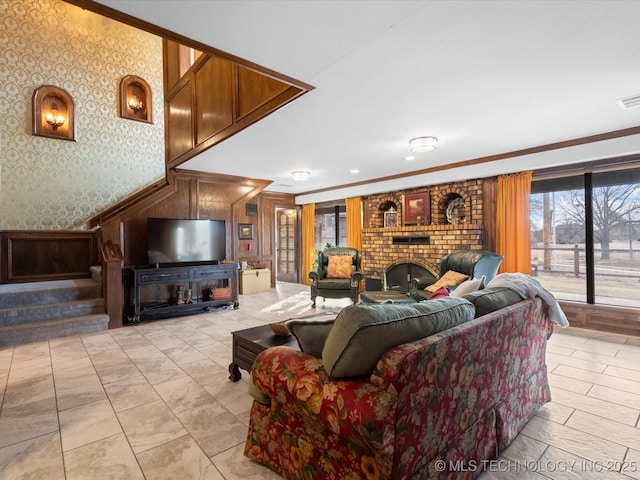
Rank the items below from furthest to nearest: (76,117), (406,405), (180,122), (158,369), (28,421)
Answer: (76,117)
(180,122)
(158,369)
(28,421)
(406,405)

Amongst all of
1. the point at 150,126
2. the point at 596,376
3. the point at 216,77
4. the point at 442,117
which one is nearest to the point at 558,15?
the point at 442,117

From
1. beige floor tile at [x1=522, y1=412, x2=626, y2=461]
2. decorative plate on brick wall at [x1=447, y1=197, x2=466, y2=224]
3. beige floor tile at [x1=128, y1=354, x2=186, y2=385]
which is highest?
decorative plate on brick wall at [x1=447, y1=197, x2=466, y2=224]

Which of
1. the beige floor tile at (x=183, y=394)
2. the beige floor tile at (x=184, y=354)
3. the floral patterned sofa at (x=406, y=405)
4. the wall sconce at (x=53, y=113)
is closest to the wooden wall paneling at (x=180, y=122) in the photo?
the wall sconce at (x=53, y=113)

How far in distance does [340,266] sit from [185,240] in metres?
2.64

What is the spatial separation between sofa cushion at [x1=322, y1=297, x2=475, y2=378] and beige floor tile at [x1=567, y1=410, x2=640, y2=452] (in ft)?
4.91

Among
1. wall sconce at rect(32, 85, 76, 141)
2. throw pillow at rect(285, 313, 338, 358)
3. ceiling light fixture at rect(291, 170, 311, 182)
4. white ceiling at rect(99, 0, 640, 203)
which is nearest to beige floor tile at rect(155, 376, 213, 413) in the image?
throw pillow at rect(285, 313, 338, 358)

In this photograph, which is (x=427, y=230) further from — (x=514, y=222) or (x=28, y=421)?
(x=28, y=421)

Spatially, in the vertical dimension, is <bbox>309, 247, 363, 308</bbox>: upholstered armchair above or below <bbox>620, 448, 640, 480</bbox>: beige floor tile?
above

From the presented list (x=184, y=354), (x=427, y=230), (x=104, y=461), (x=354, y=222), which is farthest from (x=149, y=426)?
(x=354, y=222)

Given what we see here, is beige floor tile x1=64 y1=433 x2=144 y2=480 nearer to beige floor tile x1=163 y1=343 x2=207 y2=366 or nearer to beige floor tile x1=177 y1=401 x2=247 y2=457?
beige floor tile x1=177 y1=401 x2=247 y2=457

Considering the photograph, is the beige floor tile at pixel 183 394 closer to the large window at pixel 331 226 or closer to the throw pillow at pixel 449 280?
the throw pillow at pixel 449 280

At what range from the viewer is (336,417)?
123 cm

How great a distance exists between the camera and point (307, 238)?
27.2ft

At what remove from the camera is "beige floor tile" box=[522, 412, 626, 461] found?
5.99ft
